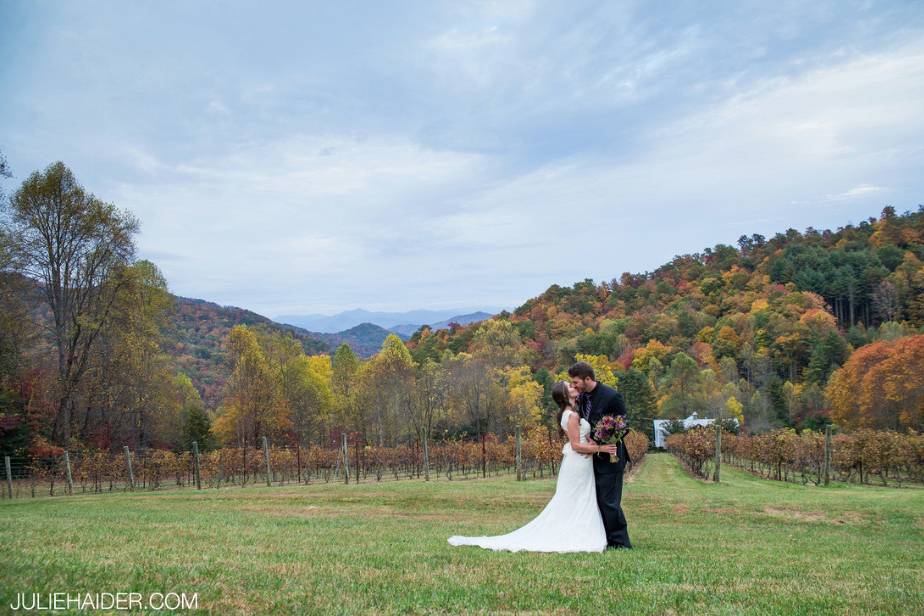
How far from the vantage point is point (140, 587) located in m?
3.94

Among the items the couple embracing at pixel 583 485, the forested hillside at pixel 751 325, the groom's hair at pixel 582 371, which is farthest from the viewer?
the forested hillside at pixel 751 325

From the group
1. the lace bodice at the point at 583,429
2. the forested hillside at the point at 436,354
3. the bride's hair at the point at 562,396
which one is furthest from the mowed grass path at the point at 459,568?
the forested hillside at the point at 436,354

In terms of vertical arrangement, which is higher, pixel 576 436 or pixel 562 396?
pixel 562 396

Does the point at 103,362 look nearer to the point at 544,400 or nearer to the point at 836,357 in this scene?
the point at 544,400

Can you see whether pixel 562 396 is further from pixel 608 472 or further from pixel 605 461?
pixel 608 472

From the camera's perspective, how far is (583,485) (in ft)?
23.8

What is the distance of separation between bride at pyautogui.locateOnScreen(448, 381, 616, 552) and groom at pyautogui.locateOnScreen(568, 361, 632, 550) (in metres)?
0.08

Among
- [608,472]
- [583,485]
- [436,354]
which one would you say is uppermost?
[436,354]

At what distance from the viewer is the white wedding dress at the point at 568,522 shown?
22.4ft

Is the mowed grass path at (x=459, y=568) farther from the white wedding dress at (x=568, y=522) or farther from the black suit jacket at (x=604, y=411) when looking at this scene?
the black suit jacket at (x=604, y=411)

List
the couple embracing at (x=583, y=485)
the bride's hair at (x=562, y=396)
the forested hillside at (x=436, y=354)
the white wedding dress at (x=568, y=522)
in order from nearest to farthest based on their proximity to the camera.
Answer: the white wedding dress at (x=568, y=522) → the couple embracing at (x=583, y=485) → the bride's hair at (x=562, y=396) → the forested hillside at (x=436, y=354)

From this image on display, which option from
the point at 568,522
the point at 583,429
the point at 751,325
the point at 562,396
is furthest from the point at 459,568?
the point at 751,325

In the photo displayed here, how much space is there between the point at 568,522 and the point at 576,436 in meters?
0.98

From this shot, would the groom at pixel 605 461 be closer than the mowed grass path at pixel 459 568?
No
